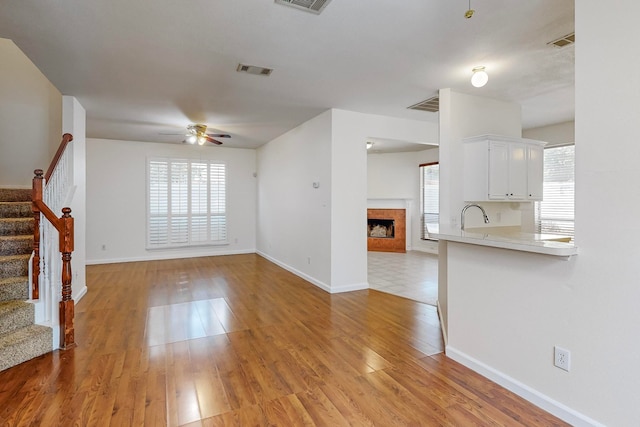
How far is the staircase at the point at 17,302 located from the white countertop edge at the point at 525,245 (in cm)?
362

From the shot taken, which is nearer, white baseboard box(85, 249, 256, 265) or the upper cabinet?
the upper cabinet

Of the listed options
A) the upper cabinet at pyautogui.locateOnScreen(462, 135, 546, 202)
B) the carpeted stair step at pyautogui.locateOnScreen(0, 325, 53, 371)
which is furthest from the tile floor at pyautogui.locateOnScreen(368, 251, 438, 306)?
the carpeted stair step at pyautogui.locateOnScreen(0, 325, 53, 371)

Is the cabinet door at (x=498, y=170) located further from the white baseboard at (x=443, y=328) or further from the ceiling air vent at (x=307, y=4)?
the ceiling air vent at (x=307, y=4)

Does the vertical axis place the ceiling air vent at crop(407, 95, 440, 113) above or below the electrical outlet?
above

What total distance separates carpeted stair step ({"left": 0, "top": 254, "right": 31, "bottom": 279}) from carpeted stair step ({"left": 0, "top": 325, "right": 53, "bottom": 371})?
69 centimetres

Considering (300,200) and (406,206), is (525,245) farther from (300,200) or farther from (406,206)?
(406,206)

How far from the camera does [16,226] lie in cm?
364

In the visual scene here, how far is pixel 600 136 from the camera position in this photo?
177cm

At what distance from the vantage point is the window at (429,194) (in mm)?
8227

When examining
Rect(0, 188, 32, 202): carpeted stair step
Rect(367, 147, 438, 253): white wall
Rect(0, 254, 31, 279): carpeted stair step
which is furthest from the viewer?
Rect(367, 147, 438, 253): white wall

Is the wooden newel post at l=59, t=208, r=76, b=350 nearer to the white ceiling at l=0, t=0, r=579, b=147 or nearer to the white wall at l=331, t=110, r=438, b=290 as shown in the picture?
the white ceiling at l=0, t=0, r=579, b=147

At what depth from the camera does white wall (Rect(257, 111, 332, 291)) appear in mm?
4873

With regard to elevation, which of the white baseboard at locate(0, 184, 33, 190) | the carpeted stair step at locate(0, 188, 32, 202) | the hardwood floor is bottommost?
the hardwood floor

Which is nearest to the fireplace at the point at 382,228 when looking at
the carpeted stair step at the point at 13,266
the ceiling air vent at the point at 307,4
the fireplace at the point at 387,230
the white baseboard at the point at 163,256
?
the fireplace at the point at 387,230
